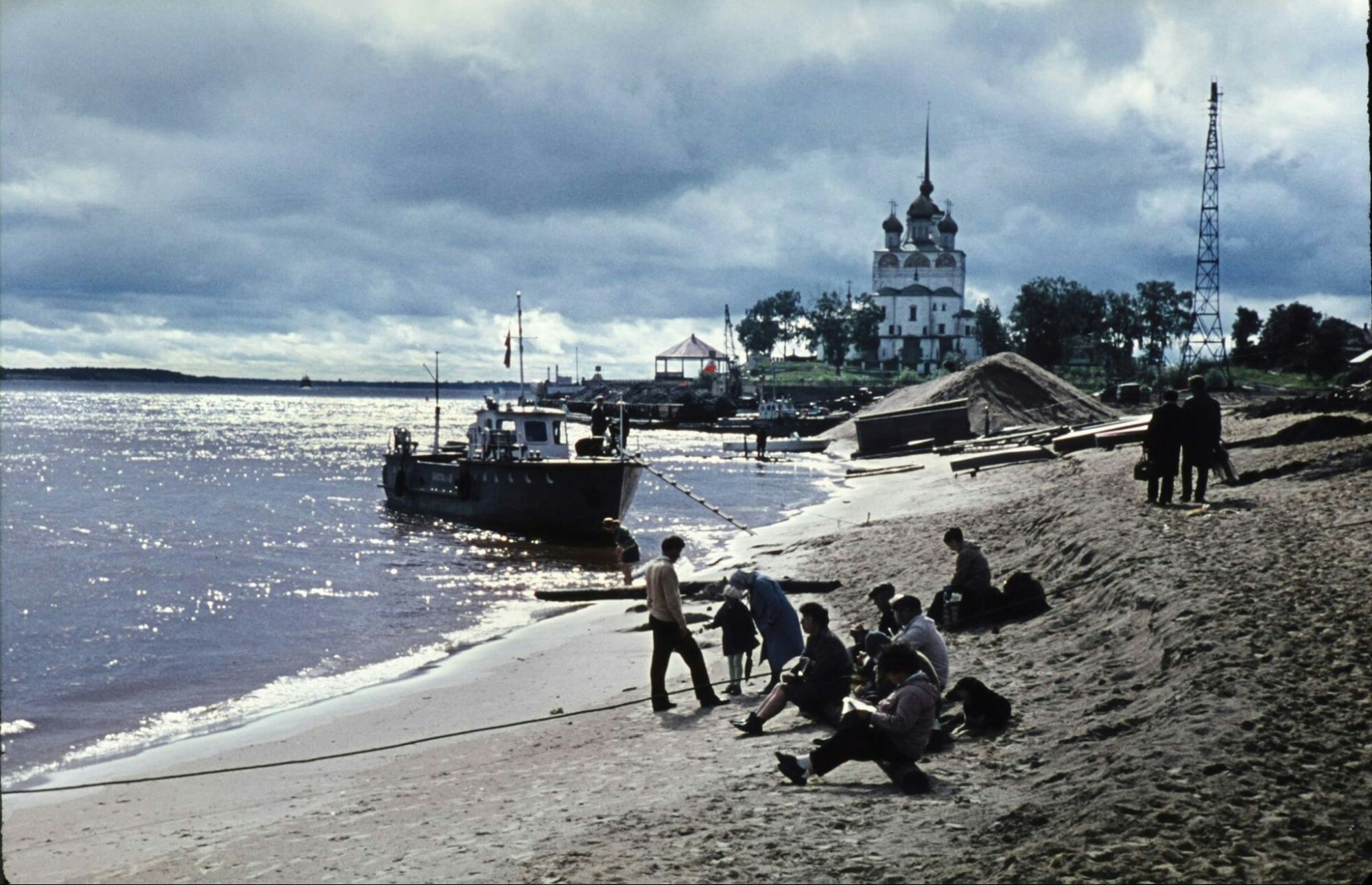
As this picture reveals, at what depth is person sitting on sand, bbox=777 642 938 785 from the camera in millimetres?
8953

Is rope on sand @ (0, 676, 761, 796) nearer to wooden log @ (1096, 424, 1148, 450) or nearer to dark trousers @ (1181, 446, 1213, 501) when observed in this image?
dark trousers @ (1181, 446, 1213, 501)

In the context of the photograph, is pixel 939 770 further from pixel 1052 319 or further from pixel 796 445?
pixel 1052 319

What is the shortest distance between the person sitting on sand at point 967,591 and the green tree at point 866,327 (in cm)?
14724

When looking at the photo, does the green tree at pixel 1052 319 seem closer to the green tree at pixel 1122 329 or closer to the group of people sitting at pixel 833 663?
the green tree at pixel 1122 329

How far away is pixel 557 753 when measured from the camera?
11930 mm

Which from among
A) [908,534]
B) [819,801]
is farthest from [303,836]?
[908,534]

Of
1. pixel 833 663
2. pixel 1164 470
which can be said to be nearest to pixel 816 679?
pixel 833 663

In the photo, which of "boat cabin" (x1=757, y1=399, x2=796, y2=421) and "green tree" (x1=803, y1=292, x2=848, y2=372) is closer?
"boat cabin" (x1=757, y1=399, x2=796, y2=421)

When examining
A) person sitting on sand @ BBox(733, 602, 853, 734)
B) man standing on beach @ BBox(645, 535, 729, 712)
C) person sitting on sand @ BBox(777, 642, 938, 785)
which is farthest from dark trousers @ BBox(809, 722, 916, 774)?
man standing on beach @ BBox(645, 535, 729, 712)

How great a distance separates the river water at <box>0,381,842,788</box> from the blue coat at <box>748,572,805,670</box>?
7.27 meters

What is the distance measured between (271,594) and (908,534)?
48.6 feet

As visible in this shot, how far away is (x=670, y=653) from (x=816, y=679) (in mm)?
2183

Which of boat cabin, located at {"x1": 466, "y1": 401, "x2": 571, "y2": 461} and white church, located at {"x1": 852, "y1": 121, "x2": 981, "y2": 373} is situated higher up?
white church, located at {"x1": 852, "y1": 121, "x2": 981, "y2": 373}

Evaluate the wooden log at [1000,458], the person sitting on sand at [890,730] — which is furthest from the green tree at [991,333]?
the person sitting on sand at [890,730]
